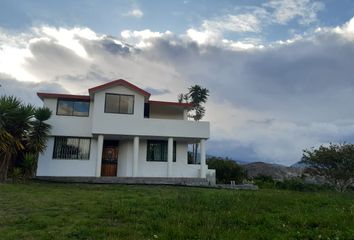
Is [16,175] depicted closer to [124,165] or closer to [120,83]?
[124,165]

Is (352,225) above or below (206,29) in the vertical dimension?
below

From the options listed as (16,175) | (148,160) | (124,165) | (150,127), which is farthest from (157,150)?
(16,175)

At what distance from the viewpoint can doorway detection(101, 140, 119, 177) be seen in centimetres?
2491

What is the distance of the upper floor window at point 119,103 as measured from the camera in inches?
936

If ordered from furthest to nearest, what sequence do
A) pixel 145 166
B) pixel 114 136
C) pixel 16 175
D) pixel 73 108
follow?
pixel 145 166
pixel 73 108
pixel 114 136
pixel 16 175

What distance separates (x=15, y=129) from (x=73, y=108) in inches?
188

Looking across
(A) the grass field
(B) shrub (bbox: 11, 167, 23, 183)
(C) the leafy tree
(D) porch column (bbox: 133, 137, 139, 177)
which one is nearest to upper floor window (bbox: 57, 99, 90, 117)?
(D) porch column (bbox: 133, 137, 139, 177)

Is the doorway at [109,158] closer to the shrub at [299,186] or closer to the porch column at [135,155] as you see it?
the porch column at [135,155]

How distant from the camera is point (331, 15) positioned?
1652cm

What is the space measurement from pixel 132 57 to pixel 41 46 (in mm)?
7455

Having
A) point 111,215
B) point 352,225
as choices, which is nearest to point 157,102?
point 111,215

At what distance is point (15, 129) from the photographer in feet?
67.1

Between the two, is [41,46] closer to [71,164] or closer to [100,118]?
[100,118]

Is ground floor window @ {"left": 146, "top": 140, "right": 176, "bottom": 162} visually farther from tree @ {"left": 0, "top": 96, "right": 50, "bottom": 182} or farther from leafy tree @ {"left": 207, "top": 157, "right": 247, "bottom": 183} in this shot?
tree @ {"left": 0, "top": 96, "right": 50, "bottom": 182}
